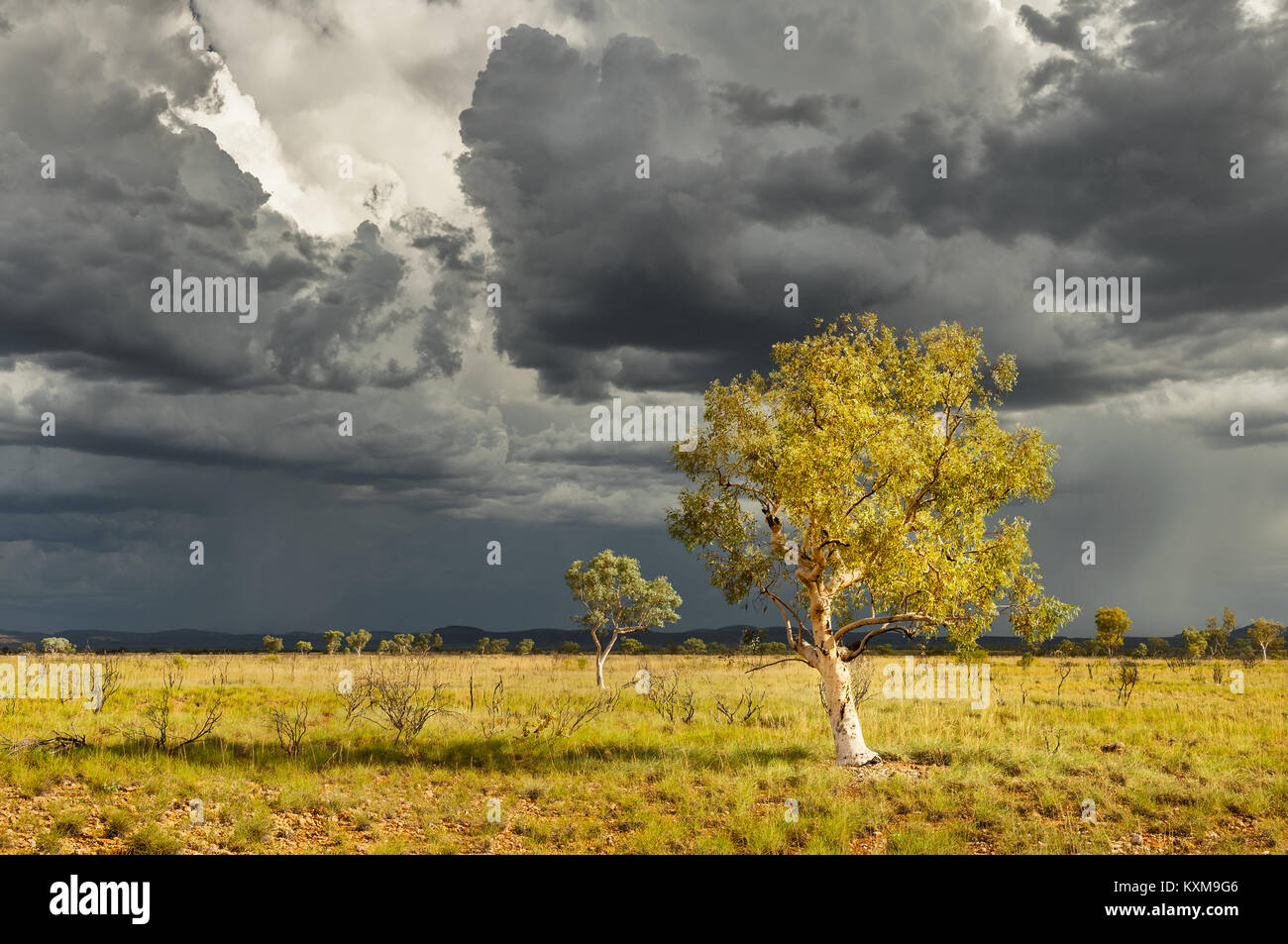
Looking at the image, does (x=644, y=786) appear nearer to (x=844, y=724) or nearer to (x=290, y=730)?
(x=844, y=724)

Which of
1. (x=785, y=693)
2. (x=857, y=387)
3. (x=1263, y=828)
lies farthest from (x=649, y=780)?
(x=785, y=693)

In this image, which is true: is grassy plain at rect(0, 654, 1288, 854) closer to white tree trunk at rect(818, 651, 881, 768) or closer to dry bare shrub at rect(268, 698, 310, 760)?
dry bare shrub at rect(268, 698, 310, 760)

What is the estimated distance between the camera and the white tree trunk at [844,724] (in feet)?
68.0

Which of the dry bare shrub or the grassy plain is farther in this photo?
the dry bare shrub

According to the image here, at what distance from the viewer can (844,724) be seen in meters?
20.9

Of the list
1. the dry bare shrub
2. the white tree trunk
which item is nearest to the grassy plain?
the dry bare shrub

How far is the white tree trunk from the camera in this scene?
20.7 metres

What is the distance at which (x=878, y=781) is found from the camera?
19.0 m

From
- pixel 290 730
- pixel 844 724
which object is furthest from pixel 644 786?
pixel 290 730

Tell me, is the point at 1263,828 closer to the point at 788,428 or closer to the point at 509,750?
the point at 788,428

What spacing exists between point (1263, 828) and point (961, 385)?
11977 mm

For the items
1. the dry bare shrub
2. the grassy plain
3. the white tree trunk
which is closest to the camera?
the grassy plain
